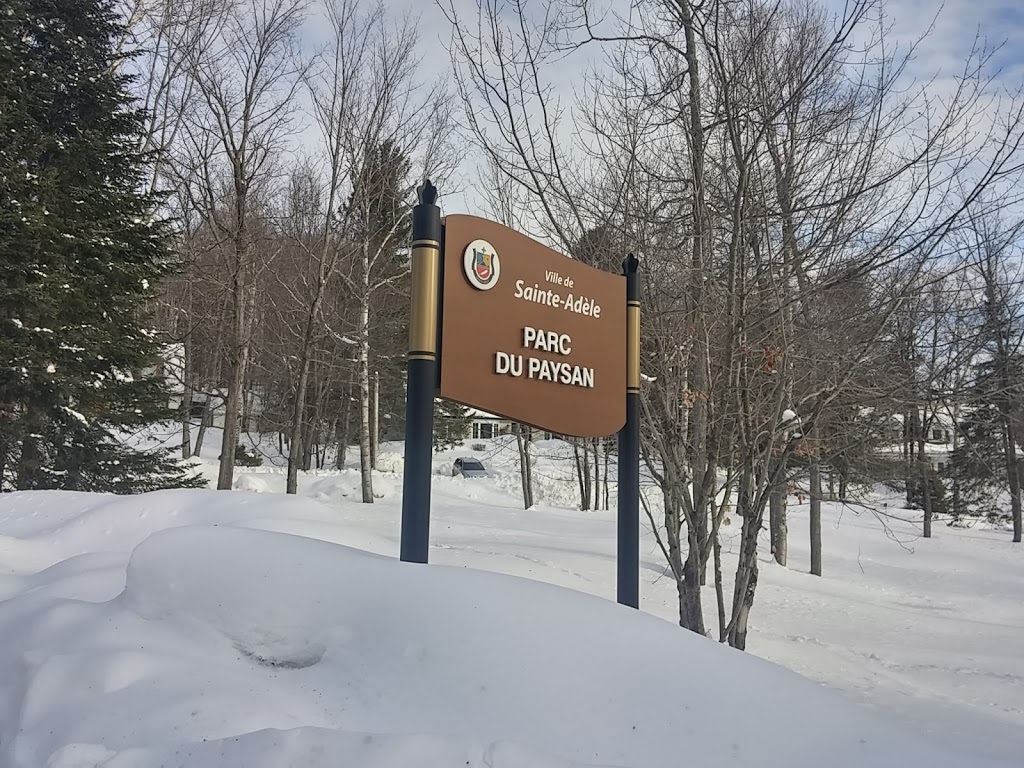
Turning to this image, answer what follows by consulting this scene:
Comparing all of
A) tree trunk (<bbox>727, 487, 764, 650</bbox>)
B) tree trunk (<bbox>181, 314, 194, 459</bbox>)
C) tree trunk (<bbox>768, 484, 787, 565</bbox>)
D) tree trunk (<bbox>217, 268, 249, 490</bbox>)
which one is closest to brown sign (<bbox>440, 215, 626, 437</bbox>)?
tree trunk (<bbox>727, 487, 764, 650</bbox>)

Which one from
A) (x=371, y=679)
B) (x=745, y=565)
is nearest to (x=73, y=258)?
(x=745, y=565)

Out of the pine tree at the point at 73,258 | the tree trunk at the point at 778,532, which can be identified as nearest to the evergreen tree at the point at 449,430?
the pine tree at the point at 73,258

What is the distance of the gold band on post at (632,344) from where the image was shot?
4.65 meters

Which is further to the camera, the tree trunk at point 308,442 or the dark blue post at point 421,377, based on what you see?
the tree trunk at point 308,442

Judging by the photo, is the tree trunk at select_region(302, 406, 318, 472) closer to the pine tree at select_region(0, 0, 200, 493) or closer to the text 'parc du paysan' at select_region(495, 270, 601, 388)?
the pine tree at select_region(0, 0, 200, 493)

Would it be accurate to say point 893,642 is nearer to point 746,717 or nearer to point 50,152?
point 746,717

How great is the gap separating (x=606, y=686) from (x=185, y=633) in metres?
1.72

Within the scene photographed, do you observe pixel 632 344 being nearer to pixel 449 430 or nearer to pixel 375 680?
pixel 375 680

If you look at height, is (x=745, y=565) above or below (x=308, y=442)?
below

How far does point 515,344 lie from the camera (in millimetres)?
3984

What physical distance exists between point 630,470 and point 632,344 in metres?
→ 0.83

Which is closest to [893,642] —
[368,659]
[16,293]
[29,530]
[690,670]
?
[690,670]

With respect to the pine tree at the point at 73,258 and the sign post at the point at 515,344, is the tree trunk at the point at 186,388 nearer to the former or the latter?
the pine tree at the point at 73,258

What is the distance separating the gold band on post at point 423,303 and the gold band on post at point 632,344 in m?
1.55
